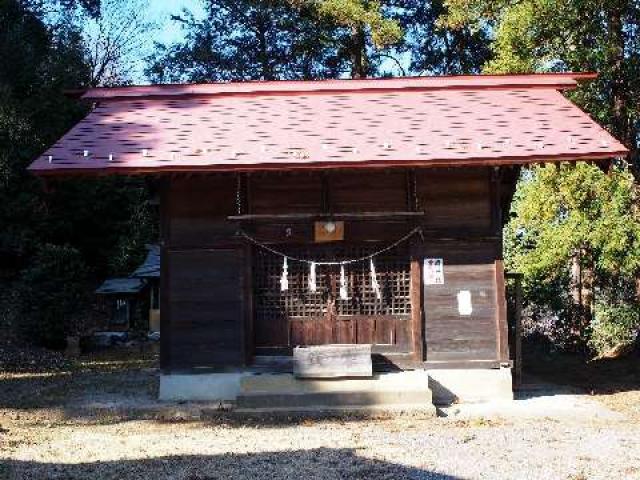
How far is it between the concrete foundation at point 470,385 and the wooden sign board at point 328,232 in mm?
2409

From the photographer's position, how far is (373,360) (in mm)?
9484

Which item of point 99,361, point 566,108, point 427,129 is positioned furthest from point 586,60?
point 99,361

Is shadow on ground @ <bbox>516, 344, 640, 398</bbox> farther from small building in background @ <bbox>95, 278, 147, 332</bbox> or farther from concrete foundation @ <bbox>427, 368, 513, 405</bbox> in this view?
small building in background @ <bbox>95, 278, 147, 332</bbox>

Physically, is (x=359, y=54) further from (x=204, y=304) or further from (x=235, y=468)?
(x=235, y=468)

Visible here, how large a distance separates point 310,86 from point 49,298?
881 cm

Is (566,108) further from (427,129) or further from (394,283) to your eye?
(394,283)

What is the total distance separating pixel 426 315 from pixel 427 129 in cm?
284

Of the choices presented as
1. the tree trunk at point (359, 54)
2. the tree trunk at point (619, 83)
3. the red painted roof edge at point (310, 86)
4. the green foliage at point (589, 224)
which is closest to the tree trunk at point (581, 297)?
the green foliage at point (589, 224)

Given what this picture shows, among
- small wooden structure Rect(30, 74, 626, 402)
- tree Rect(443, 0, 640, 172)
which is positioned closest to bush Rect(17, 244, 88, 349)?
small wooden structure Rect(30, 74, 626, 402)

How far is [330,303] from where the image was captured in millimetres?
9656

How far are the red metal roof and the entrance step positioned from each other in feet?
9.83

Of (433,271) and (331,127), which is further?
(331,127)

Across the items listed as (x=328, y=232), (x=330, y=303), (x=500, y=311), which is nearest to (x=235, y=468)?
(x=330, y=303)

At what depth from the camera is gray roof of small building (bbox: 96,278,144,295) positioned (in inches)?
746
